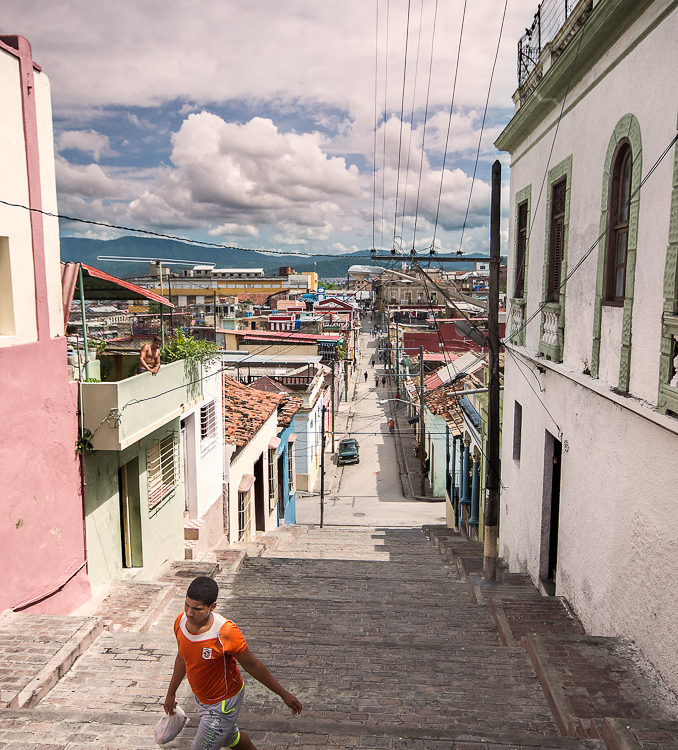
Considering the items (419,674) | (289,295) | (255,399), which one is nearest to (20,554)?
(419,674)

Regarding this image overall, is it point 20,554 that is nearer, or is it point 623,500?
point 623,500

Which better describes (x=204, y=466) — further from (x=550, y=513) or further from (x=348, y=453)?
(x=348, y=453)

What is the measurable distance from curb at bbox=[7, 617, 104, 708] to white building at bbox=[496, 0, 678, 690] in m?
5.41

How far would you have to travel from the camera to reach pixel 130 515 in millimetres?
9719

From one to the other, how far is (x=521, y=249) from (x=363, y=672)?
815 cm

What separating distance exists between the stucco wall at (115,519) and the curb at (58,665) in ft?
7.15

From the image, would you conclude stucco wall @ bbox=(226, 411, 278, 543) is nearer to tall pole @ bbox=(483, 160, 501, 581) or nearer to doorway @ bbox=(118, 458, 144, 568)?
doorway @ bbox=(118, 458, 144, 568)

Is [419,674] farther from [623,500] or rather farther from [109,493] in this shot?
[109,493]

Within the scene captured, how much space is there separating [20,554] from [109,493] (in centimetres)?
238

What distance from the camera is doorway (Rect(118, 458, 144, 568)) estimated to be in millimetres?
9578

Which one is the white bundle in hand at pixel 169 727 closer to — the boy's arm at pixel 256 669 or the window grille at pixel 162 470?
the boy's arm at pixel 256 669

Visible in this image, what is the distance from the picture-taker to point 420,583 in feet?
33.9

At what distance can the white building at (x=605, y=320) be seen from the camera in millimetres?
5312

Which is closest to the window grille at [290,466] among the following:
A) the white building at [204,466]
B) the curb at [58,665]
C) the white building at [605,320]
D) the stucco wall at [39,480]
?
the white building at [204,466]
